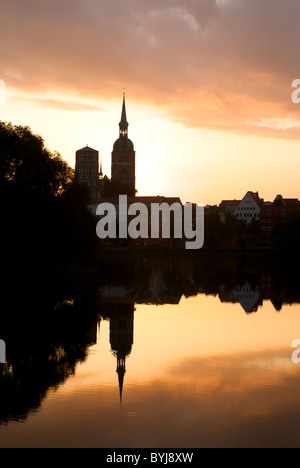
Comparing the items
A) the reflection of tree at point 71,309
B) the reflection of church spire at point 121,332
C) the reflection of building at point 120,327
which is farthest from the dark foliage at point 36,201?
the reflection of church spire at point 121,332

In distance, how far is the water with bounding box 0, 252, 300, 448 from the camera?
12.9 meters

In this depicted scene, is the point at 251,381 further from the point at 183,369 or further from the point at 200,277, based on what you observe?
the point at 200,277

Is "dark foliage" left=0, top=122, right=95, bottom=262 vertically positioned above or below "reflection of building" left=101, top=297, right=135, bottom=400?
above

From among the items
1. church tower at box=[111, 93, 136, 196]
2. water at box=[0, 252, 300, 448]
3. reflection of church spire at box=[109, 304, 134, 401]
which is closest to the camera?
water at box=[0, 252, 300, 448]

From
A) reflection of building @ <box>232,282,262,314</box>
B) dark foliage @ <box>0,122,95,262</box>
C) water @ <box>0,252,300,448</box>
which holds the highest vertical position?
dark foliage @ <box>0,122,95,262</box>

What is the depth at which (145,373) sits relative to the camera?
59.4 ft

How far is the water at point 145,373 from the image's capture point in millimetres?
12906

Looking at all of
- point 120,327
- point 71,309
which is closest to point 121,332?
point 120,327

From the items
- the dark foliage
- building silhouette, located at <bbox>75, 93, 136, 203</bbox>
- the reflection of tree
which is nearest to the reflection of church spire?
the reflection of tree

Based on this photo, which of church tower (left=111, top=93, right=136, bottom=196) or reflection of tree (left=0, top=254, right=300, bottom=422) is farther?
church tower (left=111, top=93, right=136, bottom=196)

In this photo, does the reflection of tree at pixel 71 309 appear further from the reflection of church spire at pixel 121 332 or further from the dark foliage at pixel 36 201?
the dark foliage at pixel 36 201

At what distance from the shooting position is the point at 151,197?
168625mm

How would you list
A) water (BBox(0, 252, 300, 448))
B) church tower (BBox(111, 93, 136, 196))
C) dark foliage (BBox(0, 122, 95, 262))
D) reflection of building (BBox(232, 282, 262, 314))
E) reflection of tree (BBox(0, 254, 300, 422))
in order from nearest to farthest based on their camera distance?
water (BBox(0, 252, 300, 448)) → reflection of tree (BBox(0, 254, 300, 422)) → reflection of building (BBox(232, 282, 262, 314)) → dark foliage (BBox(0, 122, 95, 262)) → church tower (BBox(111, 93, 136, 196))

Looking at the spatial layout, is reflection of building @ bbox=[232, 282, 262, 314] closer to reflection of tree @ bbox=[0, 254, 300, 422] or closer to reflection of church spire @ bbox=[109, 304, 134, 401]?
reflection of tree @ bbox=[0, 254, 300, 422]
